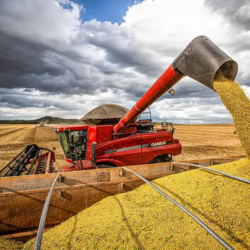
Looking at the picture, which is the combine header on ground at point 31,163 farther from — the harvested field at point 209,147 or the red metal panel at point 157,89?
the harvested field at point 209,147

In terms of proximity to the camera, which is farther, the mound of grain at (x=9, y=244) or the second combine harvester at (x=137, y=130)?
the second combine harvester at (x=137, y=130)

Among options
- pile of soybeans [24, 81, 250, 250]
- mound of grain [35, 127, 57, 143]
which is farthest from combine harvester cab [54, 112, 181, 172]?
mound of grain [35, 127, 57, 143]

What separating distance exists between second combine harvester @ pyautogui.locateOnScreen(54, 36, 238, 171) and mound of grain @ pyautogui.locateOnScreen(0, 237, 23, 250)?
6.81 feet

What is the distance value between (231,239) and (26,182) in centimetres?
335

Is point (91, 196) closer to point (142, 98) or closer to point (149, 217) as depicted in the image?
point (149, 217)

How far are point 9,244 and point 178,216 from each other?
2.61m

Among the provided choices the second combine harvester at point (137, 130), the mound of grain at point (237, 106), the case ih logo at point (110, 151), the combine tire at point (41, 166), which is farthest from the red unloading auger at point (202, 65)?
the combine tire at point (41, 166)

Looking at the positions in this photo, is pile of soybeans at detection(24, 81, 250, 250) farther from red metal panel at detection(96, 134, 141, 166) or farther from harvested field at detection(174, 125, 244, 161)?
red metal panel at detection(96, 134, 141, 166)

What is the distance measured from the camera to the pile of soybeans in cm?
226

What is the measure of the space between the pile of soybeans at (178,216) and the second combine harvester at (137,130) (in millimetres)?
375

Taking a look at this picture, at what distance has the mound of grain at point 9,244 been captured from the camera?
8.86ft

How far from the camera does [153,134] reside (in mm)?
5648

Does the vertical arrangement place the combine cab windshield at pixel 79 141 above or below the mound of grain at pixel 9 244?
above

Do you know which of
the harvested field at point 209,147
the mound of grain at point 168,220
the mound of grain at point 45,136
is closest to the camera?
the mound of grain at point 168,220
